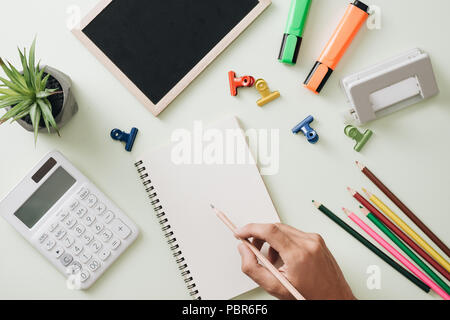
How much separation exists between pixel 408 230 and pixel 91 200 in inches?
24.8

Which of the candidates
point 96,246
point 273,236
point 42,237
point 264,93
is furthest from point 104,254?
point 264,93

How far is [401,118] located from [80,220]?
0.67m

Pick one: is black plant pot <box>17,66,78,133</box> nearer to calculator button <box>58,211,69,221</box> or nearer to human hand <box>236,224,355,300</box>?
calculator button <box>58,211,69,221</box>

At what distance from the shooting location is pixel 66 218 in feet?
2.84

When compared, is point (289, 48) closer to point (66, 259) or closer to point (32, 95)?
point (32, 95)

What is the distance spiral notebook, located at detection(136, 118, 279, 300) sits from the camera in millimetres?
869

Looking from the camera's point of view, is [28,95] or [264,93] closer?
[28,95]

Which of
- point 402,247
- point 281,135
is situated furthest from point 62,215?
point 402,247

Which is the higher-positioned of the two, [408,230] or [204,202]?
[204,202]

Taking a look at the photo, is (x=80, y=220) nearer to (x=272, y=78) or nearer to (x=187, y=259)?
(x=187, y=259)

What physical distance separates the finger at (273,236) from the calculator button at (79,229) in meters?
0.34

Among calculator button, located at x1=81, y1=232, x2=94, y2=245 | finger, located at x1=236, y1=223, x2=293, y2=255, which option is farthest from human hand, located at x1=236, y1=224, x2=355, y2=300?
calculator button, located at x1=81, y1=232, x2=94, y2=245

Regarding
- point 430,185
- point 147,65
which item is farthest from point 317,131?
point 147,65

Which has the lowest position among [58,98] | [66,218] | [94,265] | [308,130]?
[308,130]
